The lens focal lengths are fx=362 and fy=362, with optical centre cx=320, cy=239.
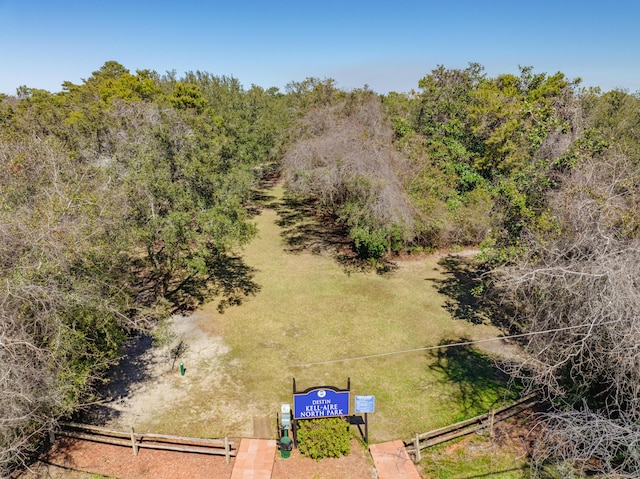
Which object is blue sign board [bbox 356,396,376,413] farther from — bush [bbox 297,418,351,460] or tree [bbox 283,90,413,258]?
tree [bbox 283,90,413,258]

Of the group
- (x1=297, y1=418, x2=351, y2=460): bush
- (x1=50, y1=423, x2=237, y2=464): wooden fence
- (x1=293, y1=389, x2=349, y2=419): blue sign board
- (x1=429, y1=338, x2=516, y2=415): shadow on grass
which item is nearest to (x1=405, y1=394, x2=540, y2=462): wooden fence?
(x1=429, y1=338, x2=516, y2=415): shadow on grass

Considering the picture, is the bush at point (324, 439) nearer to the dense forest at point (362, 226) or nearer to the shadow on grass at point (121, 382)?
the dense forest at point (362, 226)

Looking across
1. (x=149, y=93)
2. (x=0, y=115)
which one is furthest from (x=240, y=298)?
(x=149, y=93)

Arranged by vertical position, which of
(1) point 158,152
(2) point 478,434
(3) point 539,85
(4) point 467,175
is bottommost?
(2) point 478,434

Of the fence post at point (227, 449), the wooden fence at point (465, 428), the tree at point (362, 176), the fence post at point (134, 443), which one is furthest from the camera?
the tree at point (362, 176)

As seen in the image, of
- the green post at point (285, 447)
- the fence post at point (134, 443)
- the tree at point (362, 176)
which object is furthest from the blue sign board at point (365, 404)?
the tree at point (362, 176)

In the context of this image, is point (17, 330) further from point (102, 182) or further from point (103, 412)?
point (102, 182)
